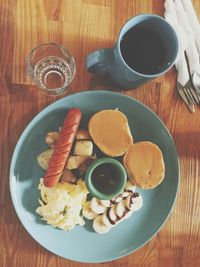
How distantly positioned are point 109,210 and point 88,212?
39mm

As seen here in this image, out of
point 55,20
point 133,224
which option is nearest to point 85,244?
point 133,224

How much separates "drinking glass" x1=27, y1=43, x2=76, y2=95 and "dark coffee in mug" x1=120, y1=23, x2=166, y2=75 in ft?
0.38

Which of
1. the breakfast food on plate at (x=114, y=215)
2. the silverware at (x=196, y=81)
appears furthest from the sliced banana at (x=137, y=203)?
the silverware at (x=196, y=81)

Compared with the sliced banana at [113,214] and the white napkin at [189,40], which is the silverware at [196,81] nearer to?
the white napkin at [189,40]

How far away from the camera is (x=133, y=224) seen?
960mm

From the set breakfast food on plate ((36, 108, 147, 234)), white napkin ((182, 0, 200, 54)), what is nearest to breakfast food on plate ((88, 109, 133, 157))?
breakfast food on plate ((36, 108, 147, 234))

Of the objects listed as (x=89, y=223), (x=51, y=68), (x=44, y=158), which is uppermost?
(x=51, y=68)

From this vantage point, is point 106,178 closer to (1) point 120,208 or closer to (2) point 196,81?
(1) point 120,208

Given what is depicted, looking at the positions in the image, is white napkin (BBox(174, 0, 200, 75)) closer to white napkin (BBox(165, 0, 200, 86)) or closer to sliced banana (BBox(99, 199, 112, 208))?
white napkin (BBox(165, 0, 200, 86))

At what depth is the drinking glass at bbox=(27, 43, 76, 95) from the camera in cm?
92

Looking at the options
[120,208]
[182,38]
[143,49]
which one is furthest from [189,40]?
[120,208]

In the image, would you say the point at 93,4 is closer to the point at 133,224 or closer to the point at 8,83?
the point at 8,83

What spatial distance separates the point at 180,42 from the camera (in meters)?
0.97

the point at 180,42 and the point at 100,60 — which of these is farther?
the point at 180,42
